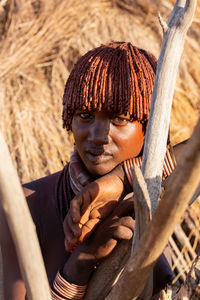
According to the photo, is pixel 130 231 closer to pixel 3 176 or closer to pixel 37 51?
pixel 3 176

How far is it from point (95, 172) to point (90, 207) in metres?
0.15

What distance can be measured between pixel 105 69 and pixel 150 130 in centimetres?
25

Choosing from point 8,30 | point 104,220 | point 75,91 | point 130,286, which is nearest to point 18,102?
point 8,30

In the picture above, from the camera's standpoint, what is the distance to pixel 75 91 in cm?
124

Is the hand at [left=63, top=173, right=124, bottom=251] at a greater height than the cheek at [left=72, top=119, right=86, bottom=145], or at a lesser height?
lesser

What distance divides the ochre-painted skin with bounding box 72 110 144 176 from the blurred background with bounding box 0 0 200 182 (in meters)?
1.46

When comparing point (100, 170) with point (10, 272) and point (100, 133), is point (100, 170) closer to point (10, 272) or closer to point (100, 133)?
point (100, 133)

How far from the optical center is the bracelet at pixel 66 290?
1.10m

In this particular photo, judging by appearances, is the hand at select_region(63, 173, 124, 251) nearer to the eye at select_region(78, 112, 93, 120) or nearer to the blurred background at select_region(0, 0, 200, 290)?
the eye at select_region(78, 112, 93, 120)

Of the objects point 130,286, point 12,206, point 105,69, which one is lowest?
point 130,286

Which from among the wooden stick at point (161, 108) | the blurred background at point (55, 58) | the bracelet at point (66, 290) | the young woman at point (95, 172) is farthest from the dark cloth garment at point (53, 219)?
the blurred background at point (55, 58)

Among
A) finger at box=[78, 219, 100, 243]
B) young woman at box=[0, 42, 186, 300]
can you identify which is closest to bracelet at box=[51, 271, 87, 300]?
young woman at box=[0, 42, 186, 300]

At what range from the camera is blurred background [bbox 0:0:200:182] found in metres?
2.76

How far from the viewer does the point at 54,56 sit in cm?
294
